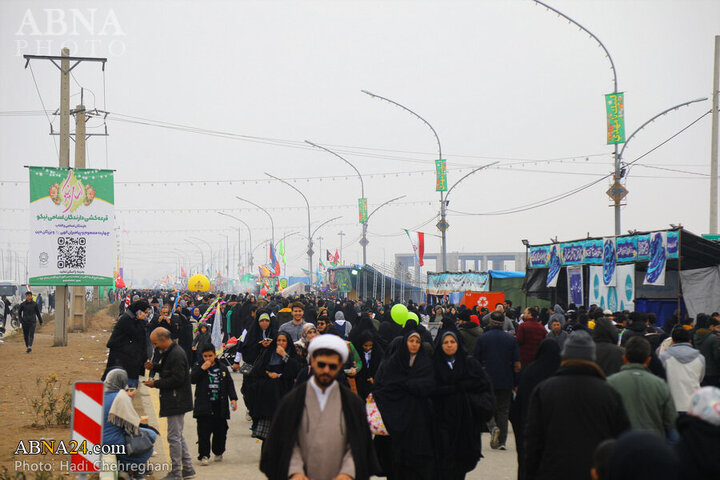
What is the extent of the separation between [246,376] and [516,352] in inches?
134

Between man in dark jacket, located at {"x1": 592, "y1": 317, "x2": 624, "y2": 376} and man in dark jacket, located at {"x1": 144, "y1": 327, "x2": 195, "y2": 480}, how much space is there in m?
4.32

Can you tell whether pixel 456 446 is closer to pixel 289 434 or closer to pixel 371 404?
pixel 371 404

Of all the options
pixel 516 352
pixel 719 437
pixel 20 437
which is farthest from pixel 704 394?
pixel 20 437

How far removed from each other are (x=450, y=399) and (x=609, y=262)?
1494cm

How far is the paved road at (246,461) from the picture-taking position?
929 cm

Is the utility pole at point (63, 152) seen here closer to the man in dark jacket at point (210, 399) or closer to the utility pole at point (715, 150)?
the man in dark jacket at point (210, 399)

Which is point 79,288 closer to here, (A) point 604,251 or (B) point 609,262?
(A) point 604,251

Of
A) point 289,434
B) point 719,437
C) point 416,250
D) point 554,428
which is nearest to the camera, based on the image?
point 719,437

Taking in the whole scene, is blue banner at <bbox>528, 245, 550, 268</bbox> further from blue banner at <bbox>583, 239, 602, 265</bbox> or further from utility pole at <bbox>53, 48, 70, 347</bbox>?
utility pole at <bbox>53, 48, 70, 347</bbox>

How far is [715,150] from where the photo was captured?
1038 inches

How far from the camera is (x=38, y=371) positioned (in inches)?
790

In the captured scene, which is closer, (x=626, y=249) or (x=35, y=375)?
(x=35, y=375)

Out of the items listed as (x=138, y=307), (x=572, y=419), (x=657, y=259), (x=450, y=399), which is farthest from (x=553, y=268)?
(x=572, y=419)

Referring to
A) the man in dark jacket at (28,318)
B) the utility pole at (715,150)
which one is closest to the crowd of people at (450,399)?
the utility pole at (715,150)
